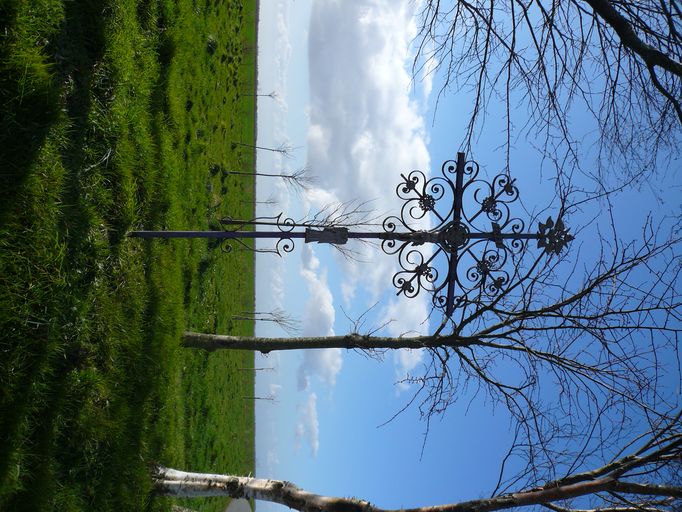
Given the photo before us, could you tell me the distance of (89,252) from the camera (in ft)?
17.1

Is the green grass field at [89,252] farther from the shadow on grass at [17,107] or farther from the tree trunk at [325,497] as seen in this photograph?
the tree trunk at [325,497]

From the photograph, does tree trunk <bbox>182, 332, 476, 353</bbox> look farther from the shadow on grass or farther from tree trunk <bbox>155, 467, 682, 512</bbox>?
the shadow on grass

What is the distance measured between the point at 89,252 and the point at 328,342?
173 inches

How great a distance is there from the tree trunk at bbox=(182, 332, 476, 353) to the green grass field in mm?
986

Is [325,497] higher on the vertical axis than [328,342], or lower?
lower

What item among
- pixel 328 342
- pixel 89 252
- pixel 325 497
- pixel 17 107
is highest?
pixel 17 107

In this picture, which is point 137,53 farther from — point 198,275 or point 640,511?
point 640,511

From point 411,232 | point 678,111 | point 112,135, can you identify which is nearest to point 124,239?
point 112,135

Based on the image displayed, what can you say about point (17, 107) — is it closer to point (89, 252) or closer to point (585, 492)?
point (89, 252)

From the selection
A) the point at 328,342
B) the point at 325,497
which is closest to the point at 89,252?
the point at 325,497

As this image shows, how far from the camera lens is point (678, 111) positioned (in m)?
4.96

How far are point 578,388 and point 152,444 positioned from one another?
5.60 meters

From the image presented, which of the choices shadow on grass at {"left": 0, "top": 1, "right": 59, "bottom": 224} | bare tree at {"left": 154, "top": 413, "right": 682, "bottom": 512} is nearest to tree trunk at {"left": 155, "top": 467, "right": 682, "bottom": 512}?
bare tree at {"left": 154, "top": 413, "right": 682, "bottom": 512}

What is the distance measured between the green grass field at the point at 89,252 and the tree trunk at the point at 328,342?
3.24 ft
